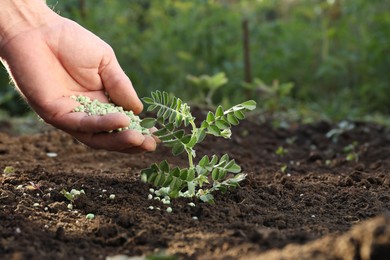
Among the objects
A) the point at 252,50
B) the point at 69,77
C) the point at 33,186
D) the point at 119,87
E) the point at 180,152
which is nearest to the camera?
the point at 180,152

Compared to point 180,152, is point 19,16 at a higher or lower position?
higher

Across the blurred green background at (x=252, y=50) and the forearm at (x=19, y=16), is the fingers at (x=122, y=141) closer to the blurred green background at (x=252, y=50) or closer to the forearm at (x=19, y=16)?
the forearm at (x=19, y=16)

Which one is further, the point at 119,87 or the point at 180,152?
the point at 119,87

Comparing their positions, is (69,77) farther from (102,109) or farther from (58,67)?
(102,109)

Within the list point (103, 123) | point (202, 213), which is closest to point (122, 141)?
point (103, 123)

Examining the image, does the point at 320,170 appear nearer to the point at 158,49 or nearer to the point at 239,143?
the point at 239,143

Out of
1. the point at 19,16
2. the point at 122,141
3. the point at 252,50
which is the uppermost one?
the point at 19,16

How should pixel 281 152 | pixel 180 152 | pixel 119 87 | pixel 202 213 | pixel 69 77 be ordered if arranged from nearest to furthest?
1. pixel 202 213
2. pixel 180 152
3. pixel 119 87
4. pixel 69 77
5. pixel 281 152

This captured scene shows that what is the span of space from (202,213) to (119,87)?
82 centimetres

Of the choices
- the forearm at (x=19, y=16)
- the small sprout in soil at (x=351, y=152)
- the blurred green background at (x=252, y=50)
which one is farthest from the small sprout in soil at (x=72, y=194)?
the blurred green background at (x=252, y=50)

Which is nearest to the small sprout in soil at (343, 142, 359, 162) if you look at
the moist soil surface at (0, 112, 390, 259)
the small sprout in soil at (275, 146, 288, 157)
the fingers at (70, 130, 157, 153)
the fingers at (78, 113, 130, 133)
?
the moist soil surface at (0, 112, 390, 259)

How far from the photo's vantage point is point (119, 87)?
289 centimetres

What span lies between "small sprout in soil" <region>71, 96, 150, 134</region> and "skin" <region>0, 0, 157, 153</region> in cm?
5

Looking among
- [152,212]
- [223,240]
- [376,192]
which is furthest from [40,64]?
[376,192]
